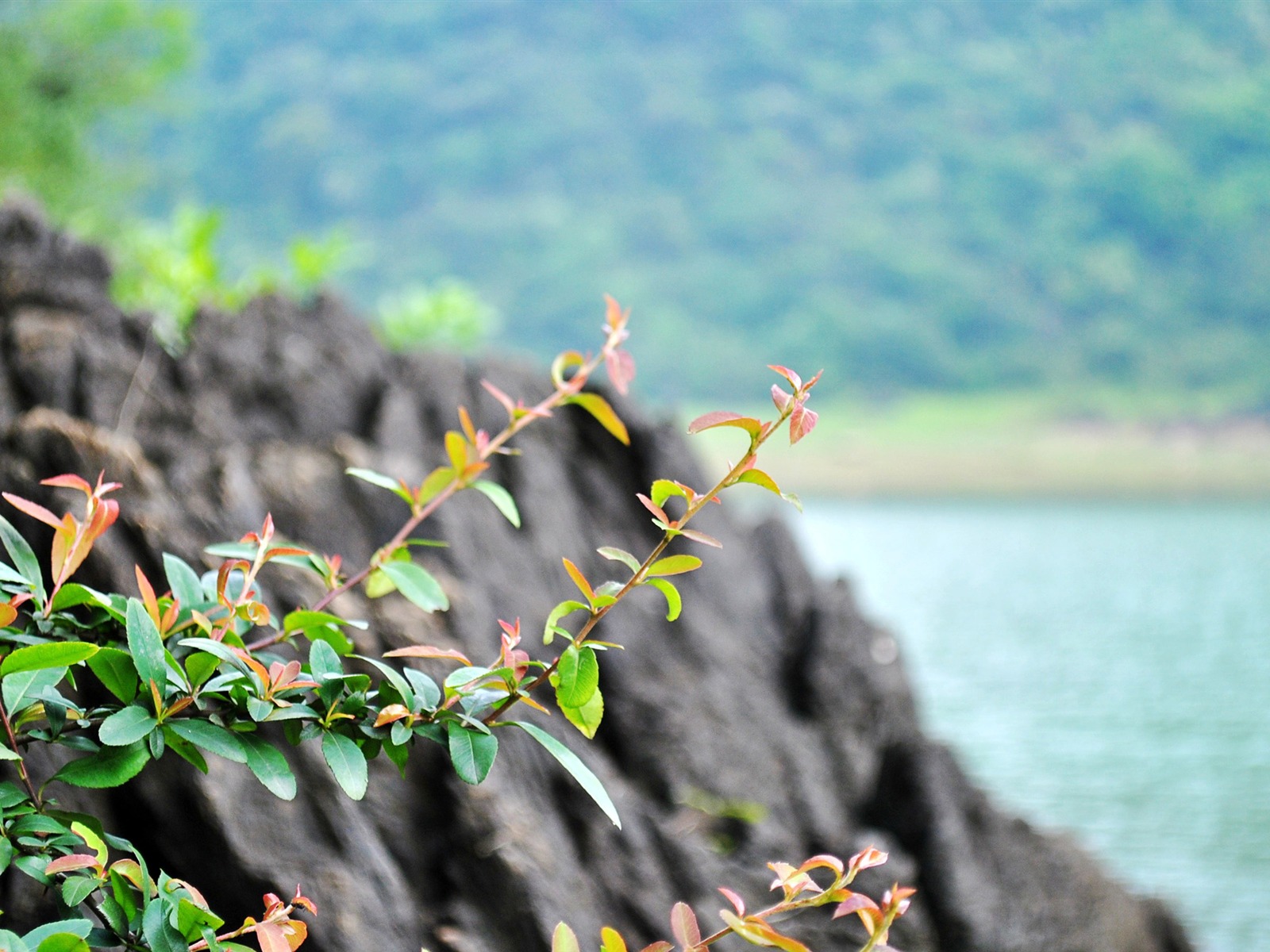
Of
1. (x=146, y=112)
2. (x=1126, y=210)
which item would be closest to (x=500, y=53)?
(x=1126, y=210)

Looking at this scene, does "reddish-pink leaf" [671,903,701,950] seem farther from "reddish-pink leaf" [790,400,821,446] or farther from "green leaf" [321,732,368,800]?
"reddish-pink leaf" [790,400,821,446]

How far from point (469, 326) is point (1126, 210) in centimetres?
11292

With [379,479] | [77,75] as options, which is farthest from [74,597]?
[77,75]

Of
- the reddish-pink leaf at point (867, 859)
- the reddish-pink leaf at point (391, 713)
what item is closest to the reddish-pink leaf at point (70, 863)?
the reddish-pink leaf at point (391, 713)

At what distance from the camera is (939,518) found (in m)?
62.1

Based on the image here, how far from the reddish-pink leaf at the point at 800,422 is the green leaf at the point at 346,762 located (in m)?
0.63

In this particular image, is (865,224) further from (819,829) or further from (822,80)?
(819,829)

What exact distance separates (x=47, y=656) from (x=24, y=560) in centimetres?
28

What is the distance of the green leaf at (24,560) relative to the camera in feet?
4.57

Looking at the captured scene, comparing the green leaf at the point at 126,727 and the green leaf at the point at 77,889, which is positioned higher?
the green leaf at the point at 126,727

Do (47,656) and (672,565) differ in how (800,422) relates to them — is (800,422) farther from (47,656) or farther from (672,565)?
(47,656)

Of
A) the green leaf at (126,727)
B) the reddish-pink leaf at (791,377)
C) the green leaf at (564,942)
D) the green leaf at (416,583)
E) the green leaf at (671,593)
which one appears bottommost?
the green leaf at (564,942)

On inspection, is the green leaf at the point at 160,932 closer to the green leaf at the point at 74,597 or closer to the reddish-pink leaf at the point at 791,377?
the green leaf at the point at 74,597

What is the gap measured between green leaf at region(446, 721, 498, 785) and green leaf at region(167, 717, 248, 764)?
0.24 meters
